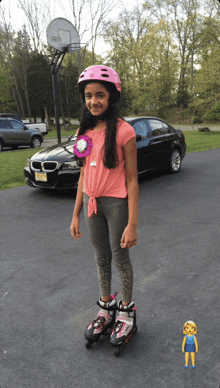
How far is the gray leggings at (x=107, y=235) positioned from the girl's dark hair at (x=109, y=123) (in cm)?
26

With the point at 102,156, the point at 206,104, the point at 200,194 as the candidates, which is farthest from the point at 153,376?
the point at 206,104

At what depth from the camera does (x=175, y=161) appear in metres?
9.12

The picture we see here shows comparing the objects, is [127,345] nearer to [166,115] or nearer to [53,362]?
[53,362]

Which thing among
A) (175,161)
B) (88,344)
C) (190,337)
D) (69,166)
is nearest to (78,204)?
(88,344)

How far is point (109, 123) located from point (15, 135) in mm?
15915

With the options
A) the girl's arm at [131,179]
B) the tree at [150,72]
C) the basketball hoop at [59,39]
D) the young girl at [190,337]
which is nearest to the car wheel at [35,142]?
the basketball hoop at [59,39]

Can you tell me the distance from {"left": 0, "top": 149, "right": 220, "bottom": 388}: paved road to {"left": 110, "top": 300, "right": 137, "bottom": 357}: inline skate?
0.21 ft

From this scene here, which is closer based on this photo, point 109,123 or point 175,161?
point 109,123

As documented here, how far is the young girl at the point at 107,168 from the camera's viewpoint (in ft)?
7.01

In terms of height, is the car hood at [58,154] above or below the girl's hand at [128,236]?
below

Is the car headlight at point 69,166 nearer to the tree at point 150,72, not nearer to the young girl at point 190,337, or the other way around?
the young girl at point 190,337

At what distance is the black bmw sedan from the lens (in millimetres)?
6703

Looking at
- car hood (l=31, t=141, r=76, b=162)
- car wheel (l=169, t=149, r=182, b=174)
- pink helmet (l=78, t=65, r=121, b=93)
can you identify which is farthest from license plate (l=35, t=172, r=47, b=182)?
pink helmet (l=78, t=65, r=121, b=93)

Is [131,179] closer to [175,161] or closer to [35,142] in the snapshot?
[175,161]
